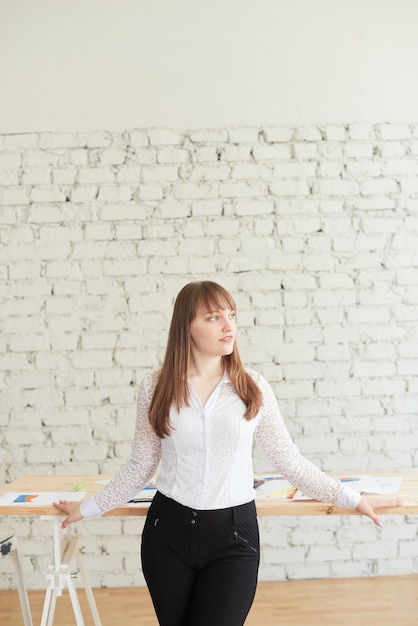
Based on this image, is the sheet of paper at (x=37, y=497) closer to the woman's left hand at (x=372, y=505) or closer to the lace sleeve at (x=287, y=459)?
the lace sleeve at (x=287, y=459)

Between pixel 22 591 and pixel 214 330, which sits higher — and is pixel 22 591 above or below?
below

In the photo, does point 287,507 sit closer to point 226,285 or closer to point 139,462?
point 139,462

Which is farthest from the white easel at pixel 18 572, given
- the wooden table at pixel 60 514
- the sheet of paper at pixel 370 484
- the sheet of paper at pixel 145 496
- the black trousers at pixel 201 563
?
the sheet of paper at pixel 370 484

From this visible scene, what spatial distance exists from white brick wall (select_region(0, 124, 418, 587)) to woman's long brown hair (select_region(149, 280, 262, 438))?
63.8 inches

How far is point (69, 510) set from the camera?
8.08 ft

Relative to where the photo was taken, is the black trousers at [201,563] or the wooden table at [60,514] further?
the wooden table at [60,514]

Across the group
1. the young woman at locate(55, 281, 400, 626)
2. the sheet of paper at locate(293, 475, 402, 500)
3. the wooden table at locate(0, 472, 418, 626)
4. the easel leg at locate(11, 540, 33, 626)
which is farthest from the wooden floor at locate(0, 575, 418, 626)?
the young woman at locate(55, 281, 400, 626)

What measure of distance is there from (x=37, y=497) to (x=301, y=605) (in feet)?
5.14

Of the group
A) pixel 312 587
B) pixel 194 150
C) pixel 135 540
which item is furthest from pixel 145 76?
pixel 312 587

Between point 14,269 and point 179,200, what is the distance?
3.09ft

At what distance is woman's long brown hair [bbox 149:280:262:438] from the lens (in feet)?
7.14

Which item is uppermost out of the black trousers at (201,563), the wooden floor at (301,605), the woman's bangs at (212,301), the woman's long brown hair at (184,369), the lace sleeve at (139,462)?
the woman's bangs at (212,301)

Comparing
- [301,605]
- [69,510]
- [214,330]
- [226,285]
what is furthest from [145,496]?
[226,285]

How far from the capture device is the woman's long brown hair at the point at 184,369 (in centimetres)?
218
